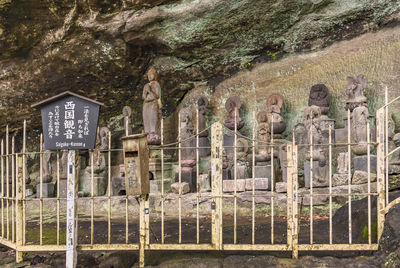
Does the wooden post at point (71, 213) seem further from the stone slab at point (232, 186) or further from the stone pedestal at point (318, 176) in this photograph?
the stone pedestal at point (318, 176)

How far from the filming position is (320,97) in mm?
9039

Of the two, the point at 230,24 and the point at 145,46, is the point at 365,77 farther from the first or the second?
the point at 145,46

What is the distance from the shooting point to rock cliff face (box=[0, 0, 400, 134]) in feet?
30.1

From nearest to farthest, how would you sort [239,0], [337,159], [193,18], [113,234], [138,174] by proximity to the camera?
[138,174] → [113,234] → [337,159] → [239,0] → [193,18]

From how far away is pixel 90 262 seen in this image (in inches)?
172

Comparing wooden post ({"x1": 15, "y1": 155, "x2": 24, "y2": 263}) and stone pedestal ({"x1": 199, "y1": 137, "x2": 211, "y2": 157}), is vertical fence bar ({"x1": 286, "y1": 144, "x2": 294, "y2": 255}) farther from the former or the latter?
stone pedestal ({"x1": 199, "y1": 137, "x2": 211, "y2": 157})

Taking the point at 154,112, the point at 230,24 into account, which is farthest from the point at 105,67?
the point at 230,24

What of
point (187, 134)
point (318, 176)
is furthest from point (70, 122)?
point (187, 134)

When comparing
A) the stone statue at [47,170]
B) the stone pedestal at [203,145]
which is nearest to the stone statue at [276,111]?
the stone pedestal at [203,145]

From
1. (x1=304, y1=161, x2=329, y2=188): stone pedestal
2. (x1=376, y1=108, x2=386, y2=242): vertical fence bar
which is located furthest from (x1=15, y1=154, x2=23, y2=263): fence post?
(x1=304, y1=161, x2=329, y2=188): stone pedestal

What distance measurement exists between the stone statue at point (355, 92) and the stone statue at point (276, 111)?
5.47 feet

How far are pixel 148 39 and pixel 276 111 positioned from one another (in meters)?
4.09

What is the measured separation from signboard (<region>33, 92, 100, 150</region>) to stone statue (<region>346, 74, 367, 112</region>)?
Answer: 6.33 metres

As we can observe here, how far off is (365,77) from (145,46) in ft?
19.9
